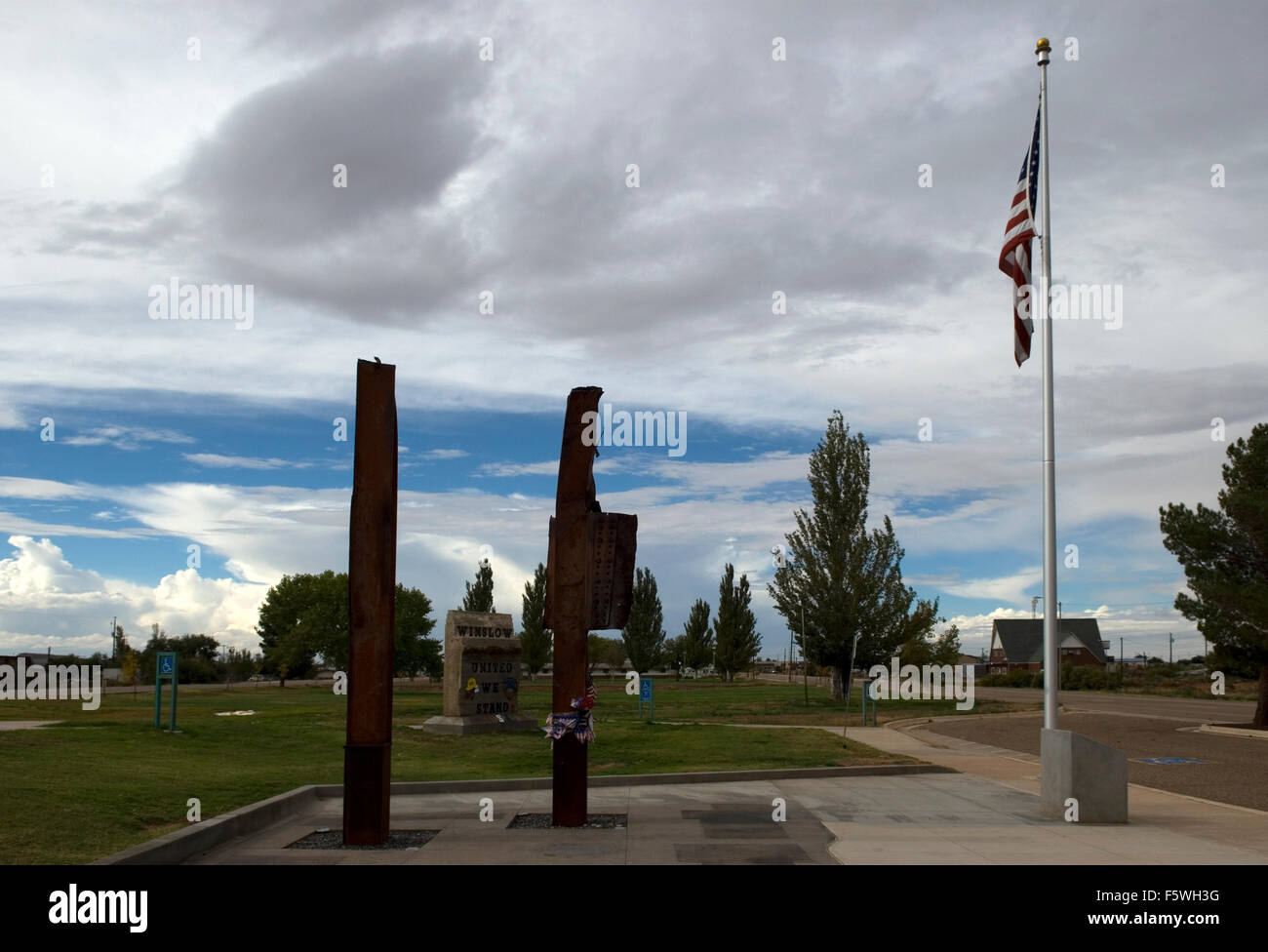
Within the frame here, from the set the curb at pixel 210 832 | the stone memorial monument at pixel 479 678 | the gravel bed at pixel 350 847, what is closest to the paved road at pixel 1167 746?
the gravel bed at pixel 350 847

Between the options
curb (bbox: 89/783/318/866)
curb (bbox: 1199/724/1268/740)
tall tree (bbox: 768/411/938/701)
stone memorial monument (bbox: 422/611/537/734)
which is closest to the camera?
curb (bbox: 89/783/318/866)

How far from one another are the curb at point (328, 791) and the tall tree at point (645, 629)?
232ft

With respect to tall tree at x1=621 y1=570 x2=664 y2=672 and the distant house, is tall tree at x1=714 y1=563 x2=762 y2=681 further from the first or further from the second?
the distant house

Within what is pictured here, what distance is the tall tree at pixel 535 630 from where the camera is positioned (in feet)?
245

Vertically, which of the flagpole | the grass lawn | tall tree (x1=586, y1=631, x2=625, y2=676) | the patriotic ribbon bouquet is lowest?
tall tree (x1=586, y1=631, x2=625, y2=676)

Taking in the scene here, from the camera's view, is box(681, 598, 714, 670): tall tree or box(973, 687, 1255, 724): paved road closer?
box(973, 687, 1255, 724): paved road

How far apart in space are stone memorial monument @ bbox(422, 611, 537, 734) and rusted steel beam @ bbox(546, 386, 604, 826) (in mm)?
14996

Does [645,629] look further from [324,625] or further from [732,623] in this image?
[324,625]

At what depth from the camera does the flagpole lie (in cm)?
1290

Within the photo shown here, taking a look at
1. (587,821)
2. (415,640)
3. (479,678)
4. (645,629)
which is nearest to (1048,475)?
(587,821)

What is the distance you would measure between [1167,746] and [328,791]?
20.1 metres

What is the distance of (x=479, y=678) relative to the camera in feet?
88.8

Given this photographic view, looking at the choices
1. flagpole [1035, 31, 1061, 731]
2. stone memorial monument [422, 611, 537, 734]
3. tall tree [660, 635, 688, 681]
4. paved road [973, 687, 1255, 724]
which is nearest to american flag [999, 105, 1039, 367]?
flagpole [1035, 31, 1061, 731]

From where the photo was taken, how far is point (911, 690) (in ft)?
196
